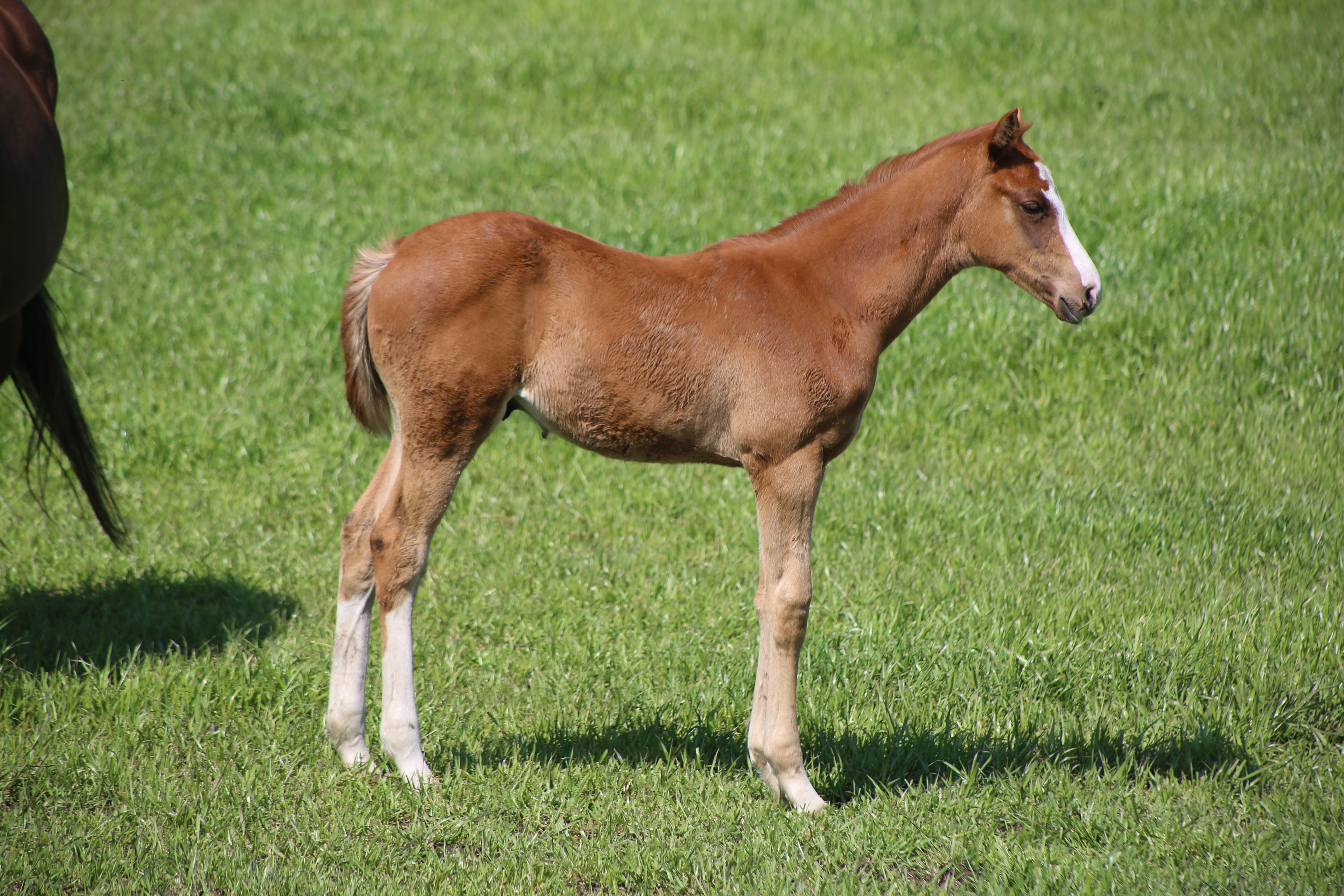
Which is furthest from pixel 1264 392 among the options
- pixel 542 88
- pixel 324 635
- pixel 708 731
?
pixel 542 88

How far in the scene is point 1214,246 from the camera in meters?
7.47

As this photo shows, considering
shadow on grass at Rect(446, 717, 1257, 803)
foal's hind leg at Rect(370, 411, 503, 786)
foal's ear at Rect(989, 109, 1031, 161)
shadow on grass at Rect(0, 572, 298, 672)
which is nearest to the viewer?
foal's ear at Rect(989, 109, 1031, 161)

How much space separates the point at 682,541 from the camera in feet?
18.0

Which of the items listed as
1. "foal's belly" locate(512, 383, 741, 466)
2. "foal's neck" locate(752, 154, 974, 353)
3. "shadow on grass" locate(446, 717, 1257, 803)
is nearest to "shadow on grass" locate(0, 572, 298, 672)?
"shadow on grass" locate(446, 717, 1257, 803)

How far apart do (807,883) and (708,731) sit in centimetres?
87

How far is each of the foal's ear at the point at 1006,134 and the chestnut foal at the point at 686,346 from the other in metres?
0.01

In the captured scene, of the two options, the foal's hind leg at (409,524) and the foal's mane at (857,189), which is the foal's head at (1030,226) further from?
the foal's hind leg at (409,524)

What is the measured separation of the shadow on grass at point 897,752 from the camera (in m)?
3.72

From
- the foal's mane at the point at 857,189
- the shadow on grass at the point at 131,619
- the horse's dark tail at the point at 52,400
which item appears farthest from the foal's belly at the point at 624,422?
the horse's dark tail at the point at 52,400

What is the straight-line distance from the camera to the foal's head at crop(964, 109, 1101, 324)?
3299mm

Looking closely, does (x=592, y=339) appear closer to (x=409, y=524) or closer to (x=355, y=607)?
(x=409, y=524)

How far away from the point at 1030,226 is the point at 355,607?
2.56m

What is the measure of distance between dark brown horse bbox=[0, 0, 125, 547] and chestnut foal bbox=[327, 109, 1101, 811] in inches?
47.4

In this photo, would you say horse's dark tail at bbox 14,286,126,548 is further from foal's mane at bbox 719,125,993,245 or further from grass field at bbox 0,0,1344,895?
foal's mane at bbox 719,125,993,245
